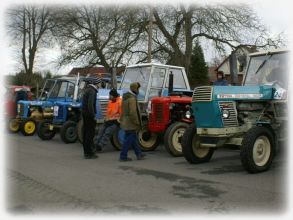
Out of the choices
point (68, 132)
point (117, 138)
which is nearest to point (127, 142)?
point (117, 138)

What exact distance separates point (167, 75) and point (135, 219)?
22.4ft

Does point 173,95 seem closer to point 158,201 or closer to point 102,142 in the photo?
point 102,142

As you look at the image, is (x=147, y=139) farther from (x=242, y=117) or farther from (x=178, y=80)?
(x=242, y=117)

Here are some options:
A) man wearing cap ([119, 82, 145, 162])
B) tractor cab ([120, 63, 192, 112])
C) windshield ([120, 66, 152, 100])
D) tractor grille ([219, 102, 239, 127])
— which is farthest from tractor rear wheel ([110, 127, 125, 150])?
tractor grille ([219, 102, 239, 127])

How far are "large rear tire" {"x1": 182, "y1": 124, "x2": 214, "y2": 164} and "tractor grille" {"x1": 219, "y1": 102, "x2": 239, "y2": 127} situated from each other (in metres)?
0.82

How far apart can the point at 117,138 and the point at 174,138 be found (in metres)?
2.02

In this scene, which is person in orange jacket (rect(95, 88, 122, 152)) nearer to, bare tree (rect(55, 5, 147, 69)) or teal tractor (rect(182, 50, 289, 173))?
teal tractor (rect(182, 50, 289, 173))

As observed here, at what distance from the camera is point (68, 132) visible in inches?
523

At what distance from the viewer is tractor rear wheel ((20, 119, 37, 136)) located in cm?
1581

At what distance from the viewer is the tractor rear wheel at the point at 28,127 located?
51.9 ft

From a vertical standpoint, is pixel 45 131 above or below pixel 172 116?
below

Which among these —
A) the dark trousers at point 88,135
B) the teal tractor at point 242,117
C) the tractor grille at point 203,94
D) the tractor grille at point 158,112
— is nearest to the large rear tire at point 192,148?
the teal tractor at point 242,117

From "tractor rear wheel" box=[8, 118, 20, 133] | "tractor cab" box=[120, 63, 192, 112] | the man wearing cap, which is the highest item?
"tractor cab" box=[120, 63, 192, 112]

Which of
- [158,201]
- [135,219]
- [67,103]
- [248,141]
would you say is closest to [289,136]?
[248,141]
